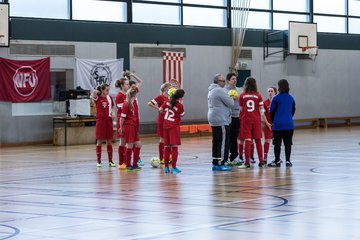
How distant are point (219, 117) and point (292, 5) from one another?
22.2 metres

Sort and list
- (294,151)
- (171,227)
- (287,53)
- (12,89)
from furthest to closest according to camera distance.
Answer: (287,53) → (12,89) → (294,151) → (171,227)

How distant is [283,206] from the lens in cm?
1071

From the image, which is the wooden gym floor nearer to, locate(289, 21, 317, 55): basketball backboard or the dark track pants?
the dark track pants

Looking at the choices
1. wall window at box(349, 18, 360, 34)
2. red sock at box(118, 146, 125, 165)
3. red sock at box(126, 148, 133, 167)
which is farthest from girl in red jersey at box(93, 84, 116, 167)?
wall window at box(349, 18, 360, 34)

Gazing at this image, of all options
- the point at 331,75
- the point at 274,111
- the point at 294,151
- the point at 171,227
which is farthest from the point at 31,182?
the point at 331,75

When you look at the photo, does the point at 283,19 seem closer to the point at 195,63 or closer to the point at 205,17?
the point at 205,17

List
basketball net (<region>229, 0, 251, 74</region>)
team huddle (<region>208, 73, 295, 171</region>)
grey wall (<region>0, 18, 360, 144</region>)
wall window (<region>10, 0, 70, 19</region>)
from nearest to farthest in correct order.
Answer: team huddle (<region>208, 73, 295, 171</region>) → wall window (<region>10, 0, 70, 19</region>) → grey wall (<region>0, 18, 360, 144</region>) → basketball net (<region>229, 0, 251, 74</region>)

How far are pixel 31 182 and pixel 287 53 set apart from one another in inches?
905

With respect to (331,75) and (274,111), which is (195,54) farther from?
(274,111)

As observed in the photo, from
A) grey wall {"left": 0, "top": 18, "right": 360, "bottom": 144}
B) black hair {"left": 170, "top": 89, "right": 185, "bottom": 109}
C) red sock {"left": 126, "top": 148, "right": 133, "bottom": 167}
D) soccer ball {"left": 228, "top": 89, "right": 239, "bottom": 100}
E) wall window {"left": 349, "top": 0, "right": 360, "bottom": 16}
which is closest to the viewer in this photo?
black hair {"left": 170, "top": 89, "right": 185, "bottom": 109}

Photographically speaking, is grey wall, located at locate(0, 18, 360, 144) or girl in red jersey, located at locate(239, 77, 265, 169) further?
grey wall, located at locate(0, 18, 360, 144)

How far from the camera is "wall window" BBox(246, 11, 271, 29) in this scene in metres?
35.6

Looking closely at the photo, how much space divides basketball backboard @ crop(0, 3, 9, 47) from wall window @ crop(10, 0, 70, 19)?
3.82 ft

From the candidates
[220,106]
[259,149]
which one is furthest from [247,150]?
[220,106]
